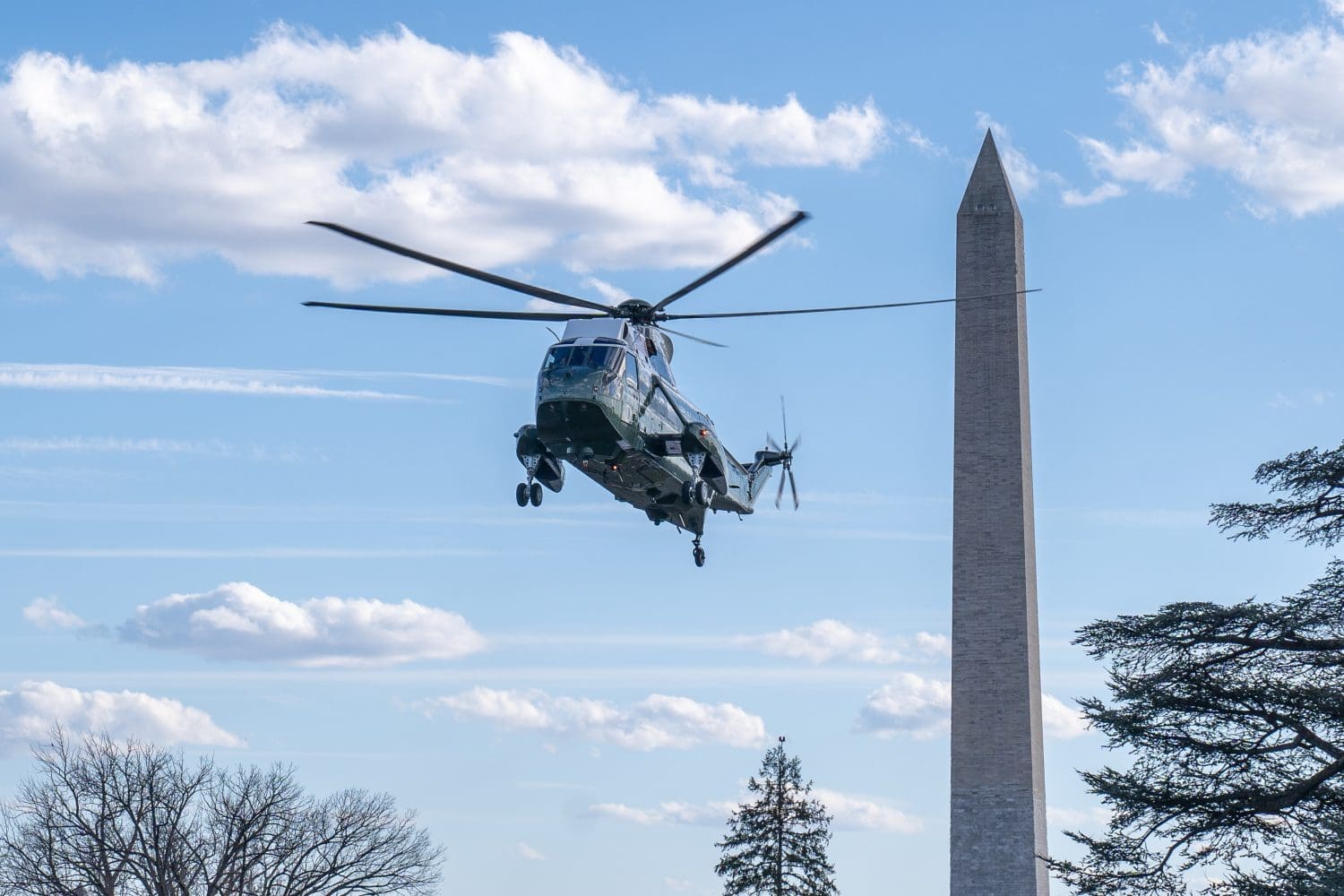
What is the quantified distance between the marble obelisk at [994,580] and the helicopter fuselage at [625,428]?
6.58 m

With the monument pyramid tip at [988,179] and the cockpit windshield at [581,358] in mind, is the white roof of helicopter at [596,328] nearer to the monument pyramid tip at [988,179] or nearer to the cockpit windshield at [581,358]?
the cockpit windshield at [581,358]

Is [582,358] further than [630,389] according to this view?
No

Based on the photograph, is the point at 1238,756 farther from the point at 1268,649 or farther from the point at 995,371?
the point at 995,371

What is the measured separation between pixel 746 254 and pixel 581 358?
3392 millimetres

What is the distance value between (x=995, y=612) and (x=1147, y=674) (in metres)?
16.4

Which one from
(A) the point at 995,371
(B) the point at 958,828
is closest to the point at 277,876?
(B) the point at 958,828

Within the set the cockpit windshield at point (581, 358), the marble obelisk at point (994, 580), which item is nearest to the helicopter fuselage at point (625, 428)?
Answer: the cockpit windshield at point (581, 358)

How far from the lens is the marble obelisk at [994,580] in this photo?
134ft

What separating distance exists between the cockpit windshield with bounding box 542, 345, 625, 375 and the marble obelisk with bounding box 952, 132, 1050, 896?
1279 cm

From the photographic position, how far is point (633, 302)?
35.6m

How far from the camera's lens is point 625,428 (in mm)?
32375

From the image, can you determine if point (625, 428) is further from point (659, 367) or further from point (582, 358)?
point (659, 367)

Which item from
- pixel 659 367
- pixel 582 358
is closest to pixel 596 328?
pixel 582 358

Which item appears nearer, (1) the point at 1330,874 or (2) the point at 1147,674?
(1) the point at 1330,874
